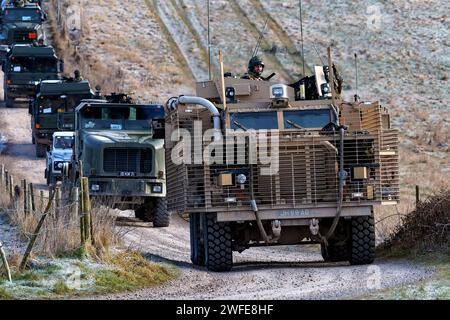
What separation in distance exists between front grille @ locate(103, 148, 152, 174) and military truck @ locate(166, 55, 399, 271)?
22.9 ft

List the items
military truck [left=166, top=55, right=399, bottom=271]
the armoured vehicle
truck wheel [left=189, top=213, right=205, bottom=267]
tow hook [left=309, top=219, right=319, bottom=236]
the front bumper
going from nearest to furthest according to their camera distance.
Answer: military truck [left=166, top=55, right=399, bottom=271], tow hook [left=309, top=219, right=319, bottom=236], truck wheel [left=189, top=213, right=205, bottom=267], the front bumper, the armoured vehicle

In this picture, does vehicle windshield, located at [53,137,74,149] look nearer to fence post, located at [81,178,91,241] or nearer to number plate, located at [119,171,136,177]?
number plate, located at [119,171,136,177]

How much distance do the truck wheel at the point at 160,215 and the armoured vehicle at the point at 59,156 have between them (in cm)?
300

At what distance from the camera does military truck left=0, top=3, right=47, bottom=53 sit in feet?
164

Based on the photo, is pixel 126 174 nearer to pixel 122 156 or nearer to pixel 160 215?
pixel 122 156

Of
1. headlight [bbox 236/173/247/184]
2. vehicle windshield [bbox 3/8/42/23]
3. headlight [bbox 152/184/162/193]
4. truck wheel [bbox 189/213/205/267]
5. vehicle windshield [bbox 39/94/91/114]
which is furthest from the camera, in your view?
vehicle windshield [bbox 3/8/42/23]

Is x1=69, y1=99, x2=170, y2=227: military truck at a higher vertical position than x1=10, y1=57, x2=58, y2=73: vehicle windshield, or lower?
lower

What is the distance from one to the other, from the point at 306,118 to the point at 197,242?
2674 millimetres

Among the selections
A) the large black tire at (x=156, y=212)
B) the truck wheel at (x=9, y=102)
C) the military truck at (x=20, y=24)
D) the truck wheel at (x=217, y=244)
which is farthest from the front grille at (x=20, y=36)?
the truck wheel at (x=217, y=244)

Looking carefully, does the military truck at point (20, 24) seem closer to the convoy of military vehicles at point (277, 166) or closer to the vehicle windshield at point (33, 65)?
the vehicle windshield at point (33, 65)

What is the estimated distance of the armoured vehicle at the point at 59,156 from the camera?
30984mm

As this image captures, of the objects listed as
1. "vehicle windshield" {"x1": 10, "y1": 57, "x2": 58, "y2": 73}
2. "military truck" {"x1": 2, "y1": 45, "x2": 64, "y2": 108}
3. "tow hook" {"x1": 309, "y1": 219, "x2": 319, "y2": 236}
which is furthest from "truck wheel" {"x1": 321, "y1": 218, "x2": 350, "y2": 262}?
"vehicle windshield" {"x1": 10, "y1": 57, "x2": 58, "y2": 73}
